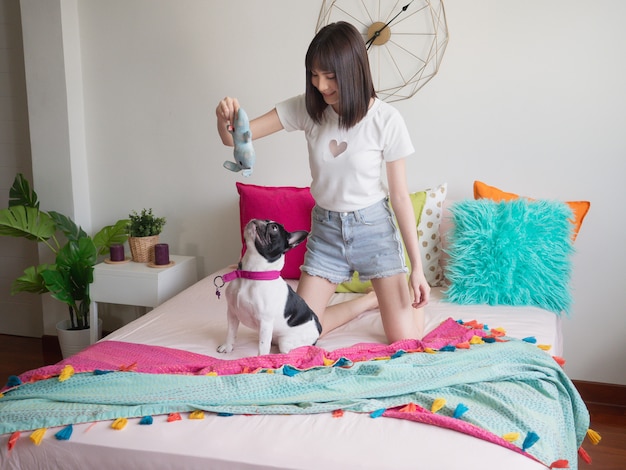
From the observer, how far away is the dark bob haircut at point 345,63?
1844 millimetres

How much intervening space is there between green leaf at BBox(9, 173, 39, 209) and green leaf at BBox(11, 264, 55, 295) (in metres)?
0.32

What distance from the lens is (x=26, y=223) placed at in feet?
9.89

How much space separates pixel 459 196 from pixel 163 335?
1.43 m

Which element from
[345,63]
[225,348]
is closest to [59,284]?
[225,348]

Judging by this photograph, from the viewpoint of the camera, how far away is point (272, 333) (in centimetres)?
194

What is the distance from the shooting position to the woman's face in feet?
6.15

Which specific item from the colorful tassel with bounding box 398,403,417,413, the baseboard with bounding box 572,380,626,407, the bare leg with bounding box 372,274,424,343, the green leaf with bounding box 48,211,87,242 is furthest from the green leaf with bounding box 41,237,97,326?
the baseboard with bounding box 572,380,626,407

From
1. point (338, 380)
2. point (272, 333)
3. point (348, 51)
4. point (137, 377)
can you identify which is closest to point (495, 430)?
point (338, 380)

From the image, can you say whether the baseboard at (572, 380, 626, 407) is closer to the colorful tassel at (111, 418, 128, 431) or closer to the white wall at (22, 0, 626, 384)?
the white wall at (22, 0, 626, 384)

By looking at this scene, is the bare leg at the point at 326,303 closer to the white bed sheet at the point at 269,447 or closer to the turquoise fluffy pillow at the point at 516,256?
the turquoise fluffy pillow at the point at 516,256

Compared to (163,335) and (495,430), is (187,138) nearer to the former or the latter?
(163,335)

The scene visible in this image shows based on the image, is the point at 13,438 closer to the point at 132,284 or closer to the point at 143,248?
the point at 132,284

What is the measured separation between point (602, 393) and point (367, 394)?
64.5 inches

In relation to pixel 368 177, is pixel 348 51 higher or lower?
higher
